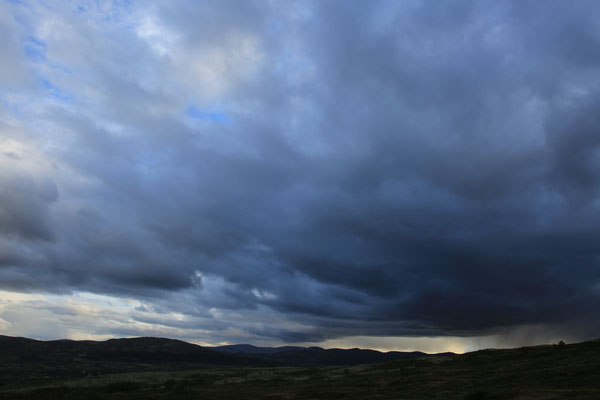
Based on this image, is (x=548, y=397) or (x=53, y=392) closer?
(x=548, y=397)

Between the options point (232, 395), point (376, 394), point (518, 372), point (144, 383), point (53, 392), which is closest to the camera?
point (376, 394)

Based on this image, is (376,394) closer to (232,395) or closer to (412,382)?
(412,382)

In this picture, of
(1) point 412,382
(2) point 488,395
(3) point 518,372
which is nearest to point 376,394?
(1) point 412,382

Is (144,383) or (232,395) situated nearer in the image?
(232,395)

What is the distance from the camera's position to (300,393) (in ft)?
150

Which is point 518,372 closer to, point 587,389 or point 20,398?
point 587,389

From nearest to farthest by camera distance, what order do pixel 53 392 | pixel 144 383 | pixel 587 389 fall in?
pixel 587 389
pixel 53 392
pixel 144 383

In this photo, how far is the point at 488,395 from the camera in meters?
31.0

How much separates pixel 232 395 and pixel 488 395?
28393 mm

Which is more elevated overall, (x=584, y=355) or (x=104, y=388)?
(x=584, y=355)

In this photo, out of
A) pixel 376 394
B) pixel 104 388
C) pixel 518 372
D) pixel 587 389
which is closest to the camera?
pixel 587 389

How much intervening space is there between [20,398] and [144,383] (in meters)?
18.6

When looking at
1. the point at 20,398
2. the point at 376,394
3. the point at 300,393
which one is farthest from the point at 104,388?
the point at 376,394

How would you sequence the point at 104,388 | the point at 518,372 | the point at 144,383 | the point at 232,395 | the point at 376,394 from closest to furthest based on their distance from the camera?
1. the point at 376,394
2. the point at 518,372
3. the point at 232,395
4. the point at 104,388
5. the point at 144,383
